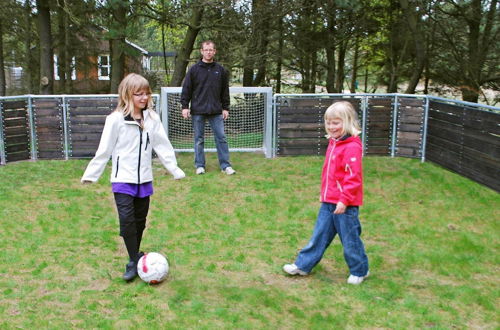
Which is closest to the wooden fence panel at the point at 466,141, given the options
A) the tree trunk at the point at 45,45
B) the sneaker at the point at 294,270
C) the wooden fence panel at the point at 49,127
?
the sneaker at the point at 294,270

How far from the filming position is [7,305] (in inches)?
167

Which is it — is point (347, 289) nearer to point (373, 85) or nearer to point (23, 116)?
point (23, 116)

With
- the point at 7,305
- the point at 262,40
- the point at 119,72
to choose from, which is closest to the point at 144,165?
the point at 7,305

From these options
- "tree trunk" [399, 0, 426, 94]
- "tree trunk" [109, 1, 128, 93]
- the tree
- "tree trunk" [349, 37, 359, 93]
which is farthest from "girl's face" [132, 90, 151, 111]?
"tree trunk" [349, 37, 359, 93]

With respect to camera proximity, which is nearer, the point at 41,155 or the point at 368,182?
the point at 368,182

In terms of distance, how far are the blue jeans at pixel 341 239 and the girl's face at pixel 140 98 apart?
1.59 m

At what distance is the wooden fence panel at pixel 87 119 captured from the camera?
9867mm

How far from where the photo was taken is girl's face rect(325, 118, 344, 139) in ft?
14.4

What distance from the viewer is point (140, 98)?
4465 millimetres

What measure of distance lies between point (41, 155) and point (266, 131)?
3.83 metres

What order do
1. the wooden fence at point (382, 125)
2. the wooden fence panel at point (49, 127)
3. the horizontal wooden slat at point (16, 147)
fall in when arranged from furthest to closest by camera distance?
the wooden fence panel at point (49, 127)
the horizontal wooden slat at point (16, 147)
the wooden fence at point (382, 125)

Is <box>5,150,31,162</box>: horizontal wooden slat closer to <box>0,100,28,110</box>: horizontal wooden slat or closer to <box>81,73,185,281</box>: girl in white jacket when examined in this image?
<box>0,100,28,110</box>: horizontal wooden slat

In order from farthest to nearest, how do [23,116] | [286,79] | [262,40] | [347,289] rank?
[286,79] < [262,40] < [23,116] < [347,289]

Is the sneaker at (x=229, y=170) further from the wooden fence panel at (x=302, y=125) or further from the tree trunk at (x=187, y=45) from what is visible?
the tree trunk at (x=187, y=45)
